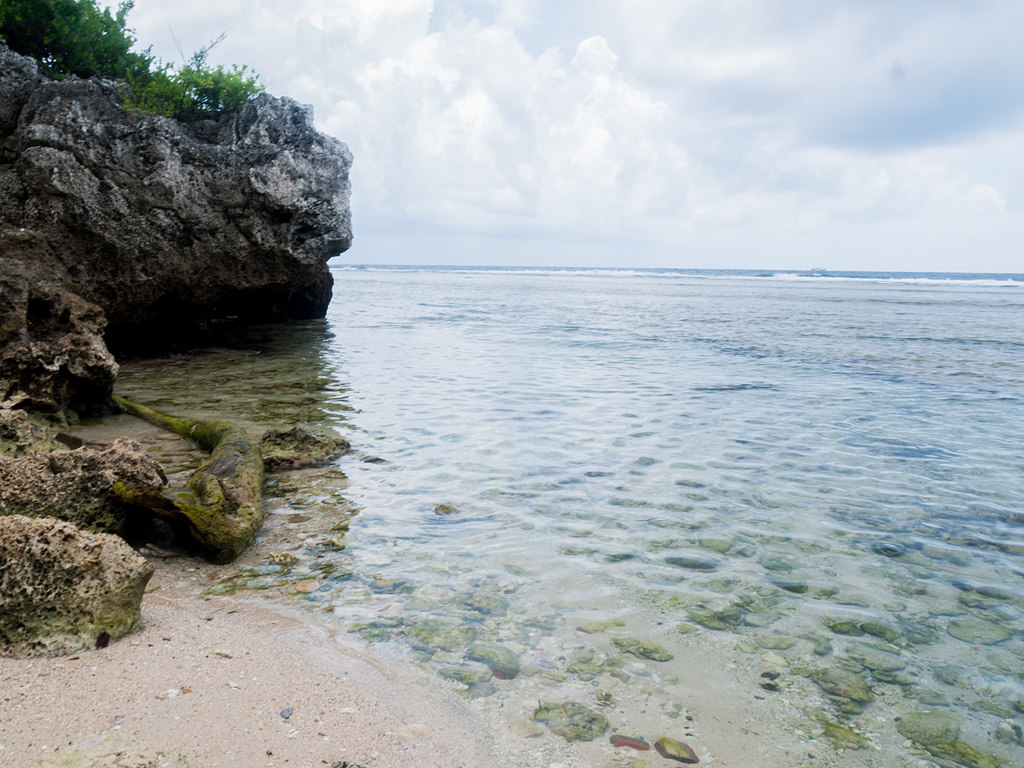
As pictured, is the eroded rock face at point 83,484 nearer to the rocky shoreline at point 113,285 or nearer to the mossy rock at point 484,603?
the rocky shoreline at point 113,285

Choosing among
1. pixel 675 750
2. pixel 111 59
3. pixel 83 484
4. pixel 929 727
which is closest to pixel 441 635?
pixel 675 750

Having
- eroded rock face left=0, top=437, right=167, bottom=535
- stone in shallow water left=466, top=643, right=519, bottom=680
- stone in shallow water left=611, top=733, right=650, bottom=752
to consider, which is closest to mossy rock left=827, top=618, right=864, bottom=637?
stone in shallow water left=611, top=733, right=650, bottom=752

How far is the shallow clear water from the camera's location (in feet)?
12.6

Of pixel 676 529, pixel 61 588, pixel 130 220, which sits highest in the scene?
pixel 130 220

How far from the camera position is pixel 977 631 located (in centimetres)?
433

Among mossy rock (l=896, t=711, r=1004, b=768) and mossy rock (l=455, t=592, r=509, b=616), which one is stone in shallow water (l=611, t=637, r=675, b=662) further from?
mossy rock (l=896, t=711, r=1004, b=768)

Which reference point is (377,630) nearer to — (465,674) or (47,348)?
(465,674)

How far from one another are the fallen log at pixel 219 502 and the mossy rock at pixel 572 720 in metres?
2.87

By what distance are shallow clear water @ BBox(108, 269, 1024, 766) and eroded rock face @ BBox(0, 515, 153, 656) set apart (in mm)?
1073

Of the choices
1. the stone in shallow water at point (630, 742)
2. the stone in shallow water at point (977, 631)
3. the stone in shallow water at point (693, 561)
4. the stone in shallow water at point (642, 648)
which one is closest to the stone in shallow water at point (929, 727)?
the stone in shallow water at point (977, 631)

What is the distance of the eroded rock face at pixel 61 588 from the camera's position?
136 inches

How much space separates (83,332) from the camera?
345 inches

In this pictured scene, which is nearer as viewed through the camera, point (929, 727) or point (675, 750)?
point (675, 750)

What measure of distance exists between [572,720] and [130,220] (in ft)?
42.9
